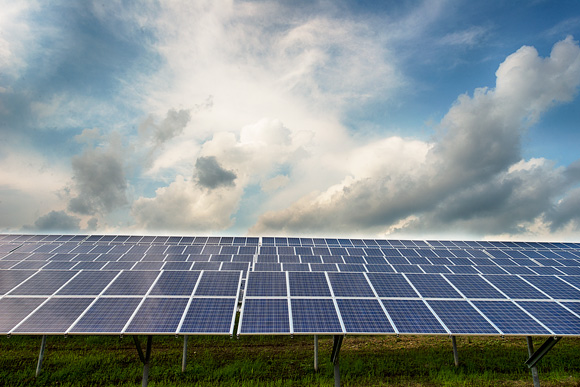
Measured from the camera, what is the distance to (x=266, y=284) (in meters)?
15.3

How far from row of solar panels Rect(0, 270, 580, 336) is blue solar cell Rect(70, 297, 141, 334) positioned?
0.04 metres

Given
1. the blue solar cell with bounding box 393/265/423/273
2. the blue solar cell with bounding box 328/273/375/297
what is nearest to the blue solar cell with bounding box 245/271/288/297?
the blue solar cell with bounding box 328/273/375/297

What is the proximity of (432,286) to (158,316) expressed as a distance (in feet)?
→ 40.7

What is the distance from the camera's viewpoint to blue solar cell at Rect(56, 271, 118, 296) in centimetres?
1485

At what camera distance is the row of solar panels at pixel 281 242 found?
1463 inches

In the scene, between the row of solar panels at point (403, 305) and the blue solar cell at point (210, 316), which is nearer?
the blue solar cell at point (210, 316)

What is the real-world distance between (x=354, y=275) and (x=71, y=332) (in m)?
12.2

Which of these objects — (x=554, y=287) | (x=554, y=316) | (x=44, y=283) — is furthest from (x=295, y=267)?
(x=554, y=287)

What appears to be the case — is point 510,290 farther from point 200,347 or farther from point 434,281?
point 200,347

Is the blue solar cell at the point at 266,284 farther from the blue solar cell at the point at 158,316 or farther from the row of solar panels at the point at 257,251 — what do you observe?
the row of solar panels at the point at 257,251

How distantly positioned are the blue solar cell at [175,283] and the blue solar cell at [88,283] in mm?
2549

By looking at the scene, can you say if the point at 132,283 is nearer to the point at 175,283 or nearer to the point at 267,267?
the point at 175,283

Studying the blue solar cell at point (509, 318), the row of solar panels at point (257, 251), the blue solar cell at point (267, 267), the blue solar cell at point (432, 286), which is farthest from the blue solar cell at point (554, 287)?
the blue solar cell at point (267, 267)

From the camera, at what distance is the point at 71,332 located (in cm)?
1221
